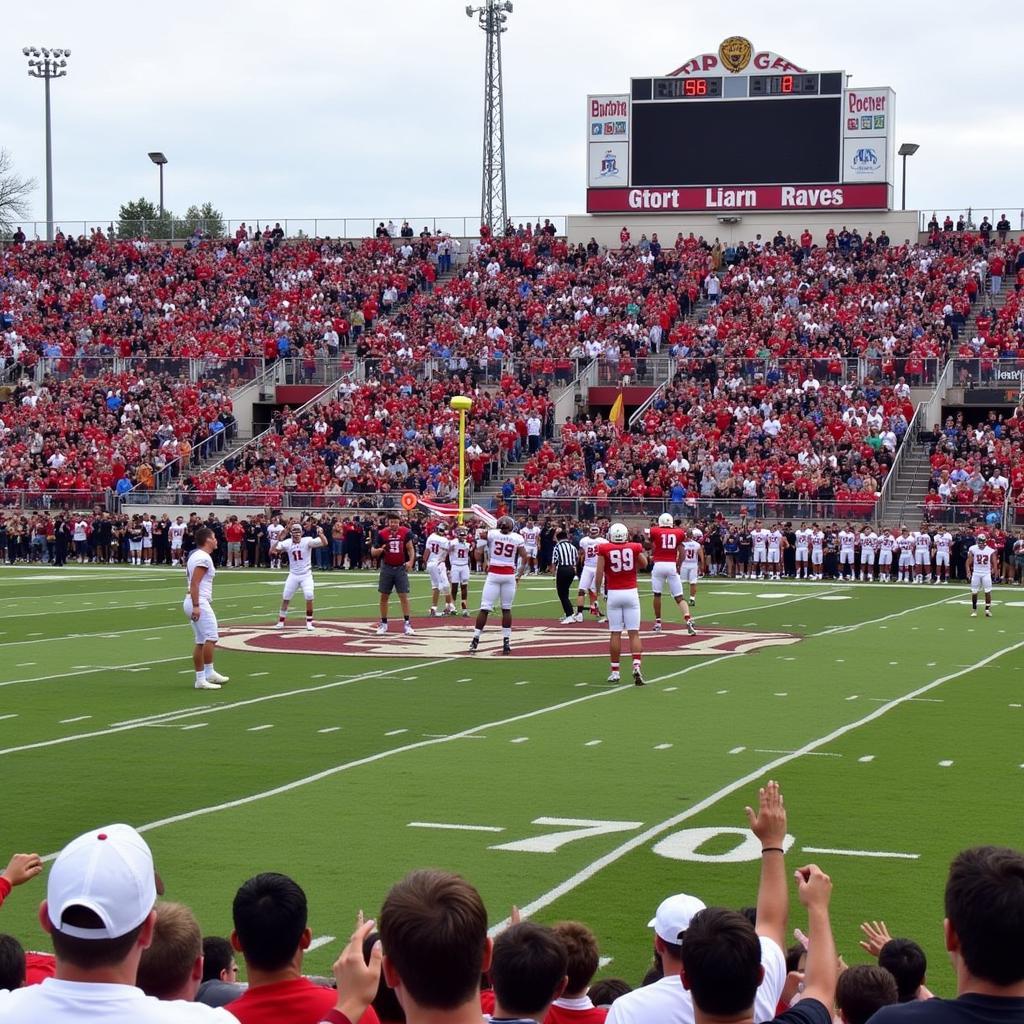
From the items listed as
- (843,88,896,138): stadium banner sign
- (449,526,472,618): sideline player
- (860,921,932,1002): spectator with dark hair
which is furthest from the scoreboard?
(860,921,932,1002): spectator with dark hair

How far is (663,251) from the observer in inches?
2205

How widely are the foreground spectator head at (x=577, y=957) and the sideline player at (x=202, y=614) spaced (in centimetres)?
1246

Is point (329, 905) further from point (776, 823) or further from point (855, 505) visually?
point (855, 505)

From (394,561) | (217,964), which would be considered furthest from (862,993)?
(394,561)

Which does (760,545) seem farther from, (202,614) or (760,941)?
(760,941)

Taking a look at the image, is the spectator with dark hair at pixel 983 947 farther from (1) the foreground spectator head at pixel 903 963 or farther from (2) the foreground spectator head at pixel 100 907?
(1) the foreground spectator head at pixel 903 963

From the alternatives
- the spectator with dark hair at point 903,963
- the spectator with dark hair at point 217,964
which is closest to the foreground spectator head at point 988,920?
the spectator with dark hair at point 903,963

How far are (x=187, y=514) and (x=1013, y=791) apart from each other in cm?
3611

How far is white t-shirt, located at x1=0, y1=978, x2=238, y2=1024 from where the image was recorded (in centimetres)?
341

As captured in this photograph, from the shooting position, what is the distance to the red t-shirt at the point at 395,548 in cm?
2366

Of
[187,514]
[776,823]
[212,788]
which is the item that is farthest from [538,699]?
[187,514]

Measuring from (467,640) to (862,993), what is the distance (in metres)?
18.3

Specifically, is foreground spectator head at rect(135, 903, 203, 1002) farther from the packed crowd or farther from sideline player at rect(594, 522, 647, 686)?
sideline player at rect(594, 522, 647, 686)

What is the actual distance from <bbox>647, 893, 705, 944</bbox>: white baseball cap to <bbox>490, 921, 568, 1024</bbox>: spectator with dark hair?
44cm
